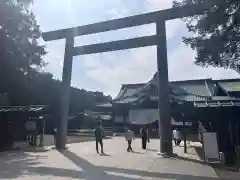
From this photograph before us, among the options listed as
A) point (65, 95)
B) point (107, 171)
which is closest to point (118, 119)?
point (65, 95)

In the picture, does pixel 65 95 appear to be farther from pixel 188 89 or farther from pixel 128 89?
pixel 128 89

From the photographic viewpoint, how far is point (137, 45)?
15219mm

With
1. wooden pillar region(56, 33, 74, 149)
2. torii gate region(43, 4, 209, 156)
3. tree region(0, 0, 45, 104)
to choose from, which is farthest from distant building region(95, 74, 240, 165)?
tree region(0, 0, 45, 104)

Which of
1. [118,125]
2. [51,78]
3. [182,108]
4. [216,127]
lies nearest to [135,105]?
[118,125]

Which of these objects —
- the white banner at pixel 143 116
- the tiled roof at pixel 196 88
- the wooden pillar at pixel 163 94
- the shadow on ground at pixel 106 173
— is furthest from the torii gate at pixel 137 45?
the tiled roof at pixel 196 88

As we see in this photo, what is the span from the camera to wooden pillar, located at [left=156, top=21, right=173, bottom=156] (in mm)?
13531

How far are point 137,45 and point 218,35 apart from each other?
4.48m

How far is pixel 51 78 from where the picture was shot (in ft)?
136

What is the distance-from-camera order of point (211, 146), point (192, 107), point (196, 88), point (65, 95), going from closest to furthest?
point (211, 146), point (192, 107), point (65, 95), point (196, 88)

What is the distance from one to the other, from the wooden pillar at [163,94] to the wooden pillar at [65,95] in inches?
221

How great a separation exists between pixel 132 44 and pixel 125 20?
1.38m

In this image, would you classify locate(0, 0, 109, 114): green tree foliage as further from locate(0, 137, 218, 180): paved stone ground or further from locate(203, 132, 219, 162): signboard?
locate(203, 132, 219, 162): signboard

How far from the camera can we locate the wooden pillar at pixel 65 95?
647 inches

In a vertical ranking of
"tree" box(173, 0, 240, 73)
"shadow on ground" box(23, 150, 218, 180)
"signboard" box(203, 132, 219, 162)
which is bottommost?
"shadow on ground" box(23, 150, 218, 180)
